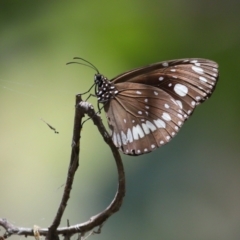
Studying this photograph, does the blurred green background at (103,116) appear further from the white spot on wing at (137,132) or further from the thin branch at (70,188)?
the thin branch at (70,188)

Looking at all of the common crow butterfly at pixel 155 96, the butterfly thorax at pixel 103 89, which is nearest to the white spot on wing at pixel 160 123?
the common crow butterfly at pixel 155 96

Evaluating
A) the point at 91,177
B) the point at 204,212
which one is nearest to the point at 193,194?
the point at 204,212

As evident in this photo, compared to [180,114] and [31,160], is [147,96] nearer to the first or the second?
[180,114]

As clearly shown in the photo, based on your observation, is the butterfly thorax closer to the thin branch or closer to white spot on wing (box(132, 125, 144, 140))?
white spot on wing (box(132, 125, 144, 140))

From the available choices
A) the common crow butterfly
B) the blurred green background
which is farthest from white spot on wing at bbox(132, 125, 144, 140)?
the blurred green background

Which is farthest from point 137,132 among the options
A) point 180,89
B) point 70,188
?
point 70,188

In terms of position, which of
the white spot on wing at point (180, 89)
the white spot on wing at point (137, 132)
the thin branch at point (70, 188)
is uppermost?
the white spot on wing at point (180, 89)
